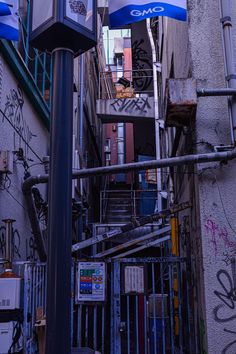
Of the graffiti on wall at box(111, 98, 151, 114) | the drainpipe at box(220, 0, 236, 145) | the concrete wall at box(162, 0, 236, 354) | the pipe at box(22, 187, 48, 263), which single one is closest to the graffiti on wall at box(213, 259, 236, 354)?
the concrete wall at box(162, 0, 236, 354)

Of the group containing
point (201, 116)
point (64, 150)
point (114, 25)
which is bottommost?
point (64, 150)

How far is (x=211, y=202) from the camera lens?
5547 millimetres

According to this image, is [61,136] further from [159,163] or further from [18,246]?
[18,246]

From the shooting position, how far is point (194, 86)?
18.4 ft

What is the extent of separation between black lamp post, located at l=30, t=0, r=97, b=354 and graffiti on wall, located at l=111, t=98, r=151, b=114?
1149 cm

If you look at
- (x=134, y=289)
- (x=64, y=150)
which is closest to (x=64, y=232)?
(x=64, y=150)

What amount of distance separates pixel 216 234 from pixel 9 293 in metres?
2.73

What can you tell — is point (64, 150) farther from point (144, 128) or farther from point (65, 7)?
point (144, 128)

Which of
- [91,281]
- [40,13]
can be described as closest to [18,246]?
[91,281]

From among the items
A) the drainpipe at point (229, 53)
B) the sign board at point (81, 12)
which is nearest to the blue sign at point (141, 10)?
the drainpipe at point (229, 53)

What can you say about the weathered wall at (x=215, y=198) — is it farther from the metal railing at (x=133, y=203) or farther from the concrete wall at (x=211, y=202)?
the metal railing at (x=133, y=203)

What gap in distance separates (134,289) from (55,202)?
12.9ft

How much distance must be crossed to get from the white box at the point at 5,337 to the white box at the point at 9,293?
233 millimetres

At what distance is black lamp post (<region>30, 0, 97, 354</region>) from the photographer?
2.57 meters
